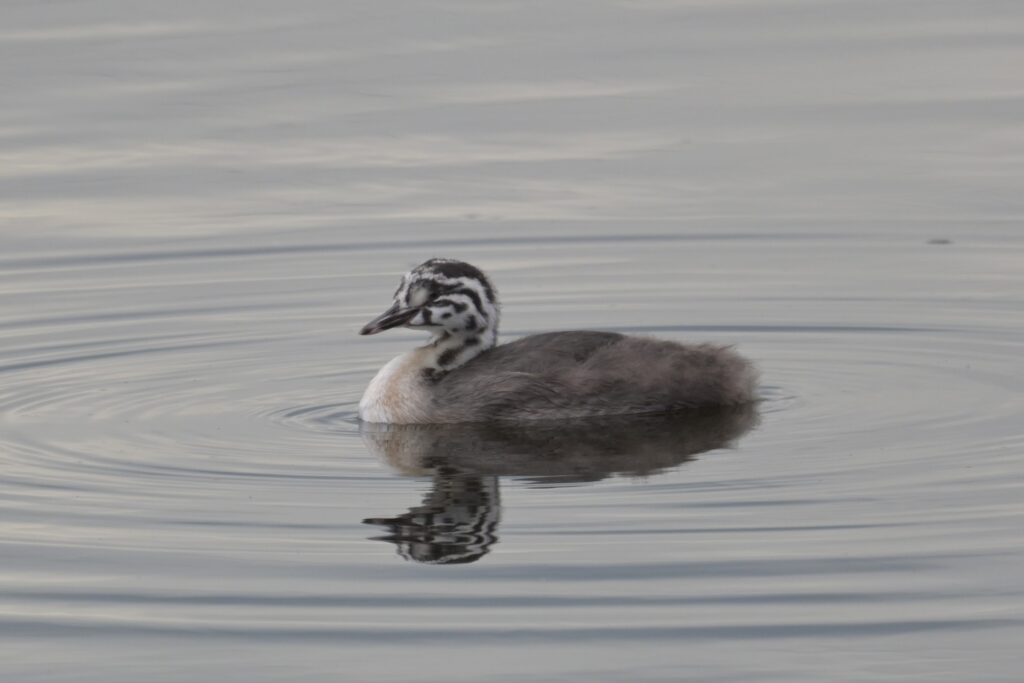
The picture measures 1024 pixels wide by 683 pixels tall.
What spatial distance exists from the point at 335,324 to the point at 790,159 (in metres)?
5.47

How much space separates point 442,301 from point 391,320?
0.32 metres

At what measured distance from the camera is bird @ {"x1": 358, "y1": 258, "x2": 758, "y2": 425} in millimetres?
14141

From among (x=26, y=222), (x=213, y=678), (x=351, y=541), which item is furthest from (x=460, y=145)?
(x=213, y=678)

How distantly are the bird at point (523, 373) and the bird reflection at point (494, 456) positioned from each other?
90 mm

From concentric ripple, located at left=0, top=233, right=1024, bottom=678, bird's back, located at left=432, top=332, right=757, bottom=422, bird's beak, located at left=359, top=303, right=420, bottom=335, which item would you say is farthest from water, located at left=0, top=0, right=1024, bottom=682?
bird's beak, located at left=359, top=303, right=420, bottom=335

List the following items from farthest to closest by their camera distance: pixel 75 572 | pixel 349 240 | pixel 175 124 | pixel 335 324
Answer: pixel 175 124, pixel 349 240, pixel 335 324, pixel 75 572

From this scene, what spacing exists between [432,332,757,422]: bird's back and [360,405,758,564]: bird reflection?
0.09 metres

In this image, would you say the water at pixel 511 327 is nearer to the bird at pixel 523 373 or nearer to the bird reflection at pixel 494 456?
the bird reflection at pixel 494 456

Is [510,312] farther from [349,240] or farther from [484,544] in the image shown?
[484,544]

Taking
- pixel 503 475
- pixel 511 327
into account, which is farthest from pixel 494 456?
pixel 511 327

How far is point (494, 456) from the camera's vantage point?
43.2ft

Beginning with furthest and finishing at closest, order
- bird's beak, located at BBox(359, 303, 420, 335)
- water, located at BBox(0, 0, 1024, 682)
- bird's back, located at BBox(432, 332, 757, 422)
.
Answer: bird's beak, located at BBox(359, 303, 420, 335) → bird's back, located at BBox(432, 332, 757, 422) → water, located at BBox(0, 0, 1024, 682)

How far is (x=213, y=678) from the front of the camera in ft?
30.8

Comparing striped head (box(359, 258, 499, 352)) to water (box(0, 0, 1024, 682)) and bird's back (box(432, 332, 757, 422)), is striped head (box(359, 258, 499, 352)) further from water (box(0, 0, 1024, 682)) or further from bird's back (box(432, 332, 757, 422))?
water (box(0, 0, 1024, 682))
